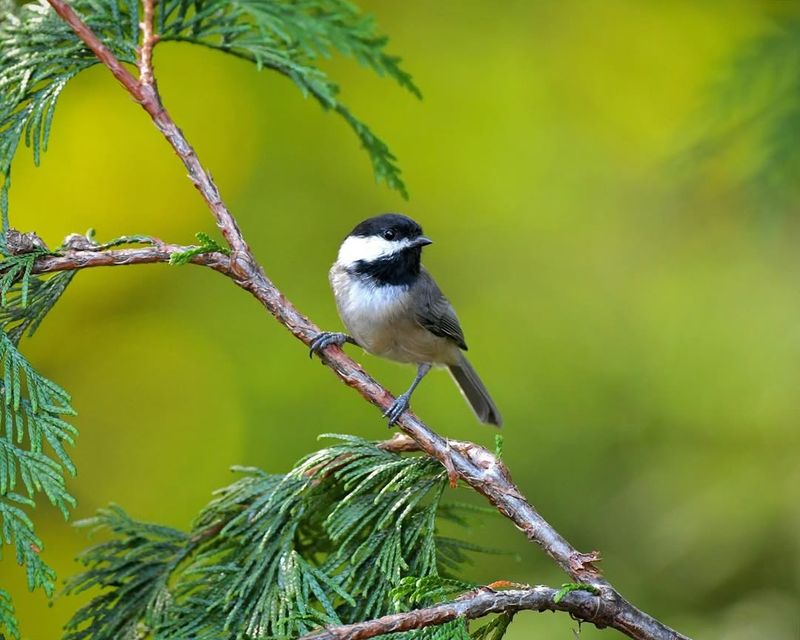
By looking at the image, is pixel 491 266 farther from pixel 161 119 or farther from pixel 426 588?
pixel 426 588

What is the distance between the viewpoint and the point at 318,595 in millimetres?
1597

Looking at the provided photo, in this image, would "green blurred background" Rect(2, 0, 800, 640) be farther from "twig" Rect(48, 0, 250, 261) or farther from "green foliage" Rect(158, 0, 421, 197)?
"twig" Rect(48, 0, 250, 261)

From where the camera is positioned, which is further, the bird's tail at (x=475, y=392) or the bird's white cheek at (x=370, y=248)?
the bird's tail at (x=475, y=392)

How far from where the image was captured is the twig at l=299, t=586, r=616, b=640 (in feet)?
4.21

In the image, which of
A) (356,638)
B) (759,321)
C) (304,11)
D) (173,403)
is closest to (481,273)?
(759,321)

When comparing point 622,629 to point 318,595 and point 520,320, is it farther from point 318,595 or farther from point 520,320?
point 520,320

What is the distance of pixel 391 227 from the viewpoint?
3359 mm

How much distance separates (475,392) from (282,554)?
2188mm

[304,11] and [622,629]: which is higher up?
[304,11]

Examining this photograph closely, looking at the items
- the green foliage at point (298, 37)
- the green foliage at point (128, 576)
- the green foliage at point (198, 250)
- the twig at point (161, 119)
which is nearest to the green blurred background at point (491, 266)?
the green foliage at point (298, 37)

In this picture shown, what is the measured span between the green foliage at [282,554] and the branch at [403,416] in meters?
0.11

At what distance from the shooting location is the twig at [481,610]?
50.5 inches

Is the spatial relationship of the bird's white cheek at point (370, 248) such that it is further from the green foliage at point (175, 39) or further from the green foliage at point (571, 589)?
the green foliage at point (571, 589)

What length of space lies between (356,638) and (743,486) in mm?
1921
